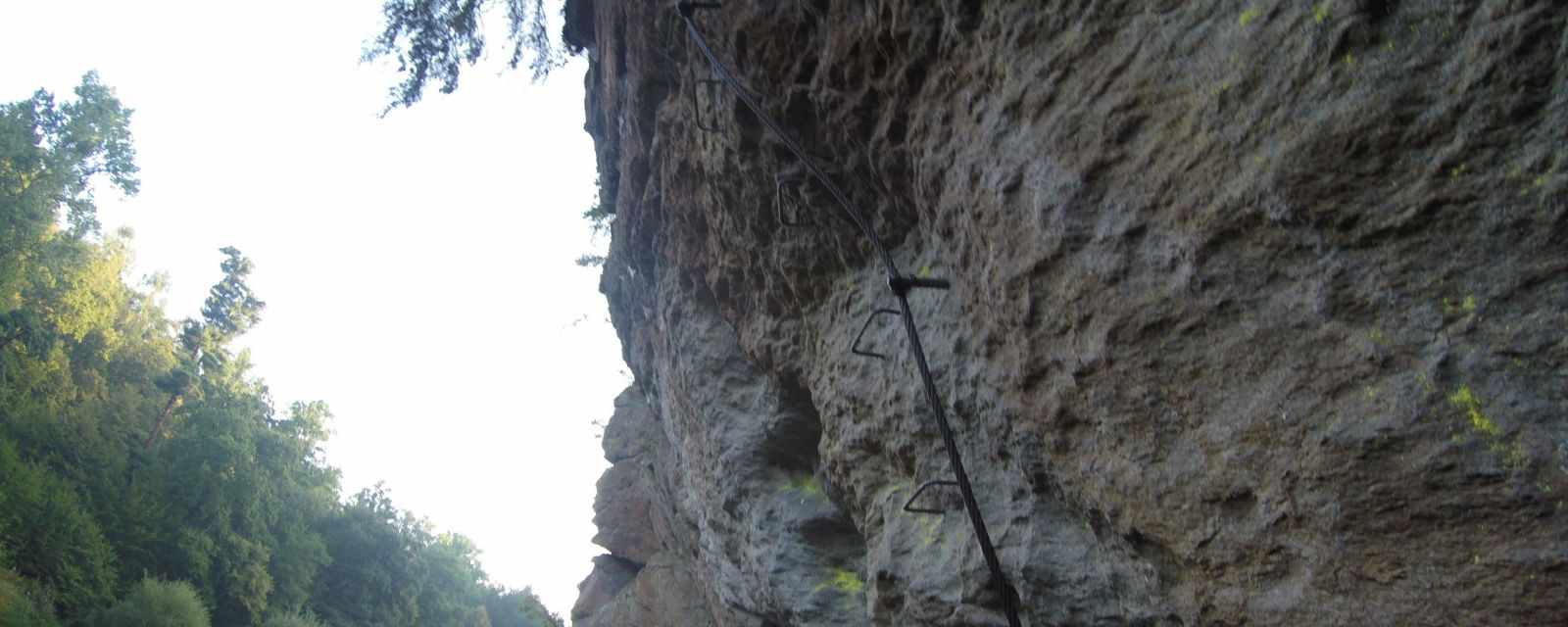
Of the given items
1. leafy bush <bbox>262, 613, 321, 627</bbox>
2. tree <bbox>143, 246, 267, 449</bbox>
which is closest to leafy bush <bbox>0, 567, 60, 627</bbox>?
leafy bush <bbox>262, 613, 321, 627</bbox>

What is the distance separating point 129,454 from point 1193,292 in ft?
120

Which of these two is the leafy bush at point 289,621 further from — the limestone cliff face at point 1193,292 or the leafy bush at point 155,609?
the limestone cliff face at point 1193,292

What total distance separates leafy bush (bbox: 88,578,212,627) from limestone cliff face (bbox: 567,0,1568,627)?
82.7 ft

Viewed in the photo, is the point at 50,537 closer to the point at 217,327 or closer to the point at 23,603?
the point at 23,603

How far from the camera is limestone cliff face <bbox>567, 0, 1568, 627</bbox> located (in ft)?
6.87

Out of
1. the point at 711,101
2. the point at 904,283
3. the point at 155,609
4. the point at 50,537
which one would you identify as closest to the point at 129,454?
the point at 50,537

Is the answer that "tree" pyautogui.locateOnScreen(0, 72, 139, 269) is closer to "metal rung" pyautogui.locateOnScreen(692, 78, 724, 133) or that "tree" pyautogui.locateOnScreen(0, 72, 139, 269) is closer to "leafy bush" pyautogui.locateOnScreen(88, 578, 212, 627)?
"leafy bush" pyautogui.locateOnScreen(88, 578, 212, 627)

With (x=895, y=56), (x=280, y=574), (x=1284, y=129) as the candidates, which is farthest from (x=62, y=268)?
(x=1284, y=129)

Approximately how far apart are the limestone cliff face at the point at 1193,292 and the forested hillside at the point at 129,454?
18.1 meters

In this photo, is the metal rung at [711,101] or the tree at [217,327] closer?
the metal rung at [711,101]

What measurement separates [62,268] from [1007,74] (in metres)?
37.4

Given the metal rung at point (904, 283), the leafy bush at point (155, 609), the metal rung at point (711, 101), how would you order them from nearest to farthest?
the metal rung at point (904, 283) → the metal rung at point (711, 101) → the leafy bush at point (155, 609)

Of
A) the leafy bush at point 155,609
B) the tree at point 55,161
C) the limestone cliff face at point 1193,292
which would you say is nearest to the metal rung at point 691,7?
the limestone cliff face at point 1193,292

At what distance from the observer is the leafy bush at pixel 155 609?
22547 mm
